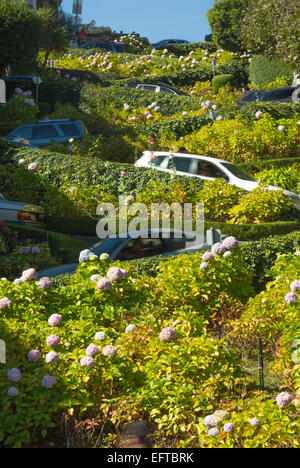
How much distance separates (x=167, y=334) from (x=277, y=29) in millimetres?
21859

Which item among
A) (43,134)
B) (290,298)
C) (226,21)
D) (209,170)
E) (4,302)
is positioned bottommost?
(4,302)

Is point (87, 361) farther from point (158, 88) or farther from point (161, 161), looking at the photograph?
point (158, 88)

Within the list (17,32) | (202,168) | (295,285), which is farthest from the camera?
(17,32)

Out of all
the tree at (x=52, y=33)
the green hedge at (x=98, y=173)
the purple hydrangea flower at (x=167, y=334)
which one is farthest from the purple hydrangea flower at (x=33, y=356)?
the tree at (x=52, y=33)

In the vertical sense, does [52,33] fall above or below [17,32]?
above

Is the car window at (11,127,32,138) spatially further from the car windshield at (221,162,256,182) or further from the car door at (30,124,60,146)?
the car windshield at (221,162,256,182)

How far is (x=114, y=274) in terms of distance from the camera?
7160 mm

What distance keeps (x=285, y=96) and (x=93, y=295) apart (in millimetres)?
21552

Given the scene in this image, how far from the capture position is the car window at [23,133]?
19781 mm

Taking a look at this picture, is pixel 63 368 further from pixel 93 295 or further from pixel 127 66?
pixel 127 66

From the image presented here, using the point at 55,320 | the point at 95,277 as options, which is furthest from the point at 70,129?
the point at 55,320

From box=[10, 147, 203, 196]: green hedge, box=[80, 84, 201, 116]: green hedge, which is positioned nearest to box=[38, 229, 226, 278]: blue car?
box=[10, 147, 203, 196]: green hedge

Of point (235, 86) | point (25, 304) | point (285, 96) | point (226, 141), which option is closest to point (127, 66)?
point (235, 86)

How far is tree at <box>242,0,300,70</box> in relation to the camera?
2319cm
